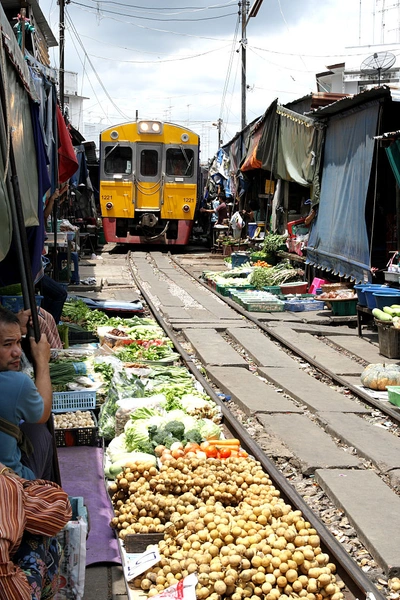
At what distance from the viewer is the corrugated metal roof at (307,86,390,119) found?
36.9ft

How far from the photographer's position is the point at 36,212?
5.87 m

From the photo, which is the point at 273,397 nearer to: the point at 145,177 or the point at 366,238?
the point at 366,238

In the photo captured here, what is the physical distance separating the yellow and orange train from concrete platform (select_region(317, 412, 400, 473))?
52.9 ft

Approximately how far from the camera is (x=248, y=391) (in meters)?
8.05

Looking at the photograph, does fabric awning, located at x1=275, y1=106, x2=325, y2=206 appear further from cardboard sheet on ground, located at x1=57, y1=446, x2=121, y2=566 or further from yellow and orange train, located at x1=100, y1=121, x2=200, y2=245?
cardboard sheet on ground, located at x1=57, y1=446, x2=121, y2=566

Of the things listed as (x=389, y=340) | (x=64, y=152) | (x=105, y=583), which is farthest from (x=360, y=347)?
(x=105, y=583)

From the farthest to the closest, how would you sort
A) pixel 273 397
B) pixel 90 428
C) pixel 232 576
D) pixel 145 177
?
pixel 145 177
pixel 273 397
pixel 90 428
pixel 232 576

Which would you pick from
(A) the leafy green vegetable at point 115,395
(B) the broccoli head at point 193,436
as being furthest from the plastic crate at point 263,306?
(B) the broccoli head at point 193,436

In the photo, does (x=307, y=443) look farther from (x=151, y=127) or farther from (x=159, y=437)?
(x=151, y=127)

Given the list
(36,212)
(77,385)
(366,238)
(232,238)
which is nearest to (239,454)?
(77,385)

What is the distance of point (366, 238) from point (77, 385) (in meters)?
6.90

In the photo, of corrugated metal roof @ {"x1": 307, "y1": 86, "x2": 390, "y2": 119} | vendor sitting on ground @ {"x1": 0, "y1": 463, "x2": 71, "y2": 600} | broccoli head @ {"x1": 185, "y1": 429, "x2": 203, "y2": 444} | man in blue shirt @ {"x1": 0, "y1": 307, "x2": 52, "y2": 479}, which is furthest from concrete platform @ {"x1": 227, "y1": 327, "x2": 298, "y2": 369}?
vendor sitting on ground @ {"x1": 0, "y1": 463, "x2": 71, "y2": 600}

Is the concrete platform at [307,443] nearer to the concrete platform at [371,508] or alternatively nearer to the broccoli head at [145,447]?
the concrete platform at [371,508]

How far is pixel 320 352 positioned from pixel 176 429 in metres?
4.80
